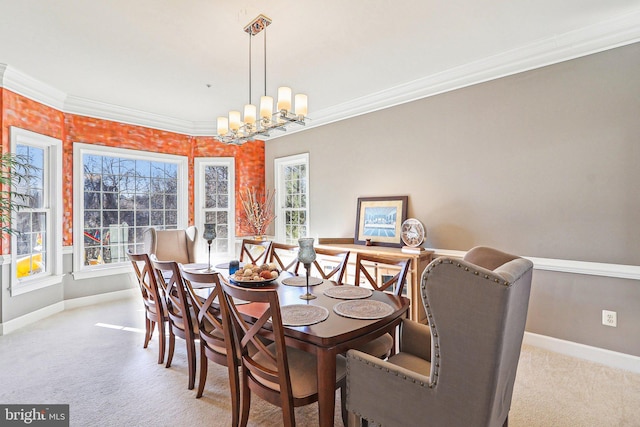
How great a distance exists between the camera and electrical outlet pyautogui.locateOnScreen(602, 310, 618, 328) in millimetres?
2623

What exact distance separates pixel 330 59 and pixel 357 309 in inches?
98.7

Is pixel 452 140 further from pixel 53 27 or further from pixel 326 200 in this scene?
pixel 53 27

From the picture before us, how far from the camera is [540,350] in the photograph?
116 inches

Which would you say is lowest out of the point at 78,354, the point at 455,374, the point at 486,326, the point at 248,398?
the point at 78,354

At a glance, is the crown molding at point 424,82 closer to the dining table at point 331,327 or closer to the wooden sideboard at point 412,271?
the wooden sideboard at point 412,271

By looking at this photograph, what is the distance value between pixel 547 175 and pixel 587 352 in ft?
5.33

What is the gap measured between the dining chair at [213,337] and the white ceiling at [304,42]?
2.01 metres

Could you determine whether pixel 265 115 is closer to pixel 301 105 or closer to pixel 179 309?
pixel 301 105

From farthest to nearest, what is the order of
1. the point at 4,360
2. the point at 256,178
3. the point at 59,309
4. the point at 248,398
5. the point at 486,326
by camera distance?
the point at 256,178 → the point at 59,309 → the point at 4,360 → the point at 248,398 → the point at 486,326

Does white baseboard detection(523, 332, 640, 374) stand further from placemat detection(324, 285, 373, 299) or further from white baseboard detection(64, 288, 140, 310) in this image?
white baseboard detection(64, 288, 140, 310)

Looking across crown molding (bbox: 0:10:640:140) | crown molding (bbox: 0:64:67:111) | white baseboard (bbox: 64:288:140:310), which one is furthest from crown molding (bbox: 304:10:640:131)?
white baseboard (bbox: 64:288:140:310)

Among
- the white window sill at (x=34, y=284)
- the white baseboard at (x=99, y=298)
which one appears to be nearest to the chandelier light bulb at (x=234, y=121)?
the white window sill at (x=34, y=284)

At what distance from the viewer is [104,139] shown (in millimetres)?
4586

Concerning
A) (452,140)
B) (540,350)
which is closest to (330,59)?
(452,140)
